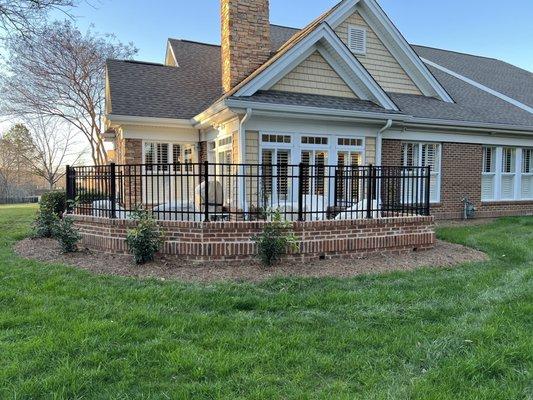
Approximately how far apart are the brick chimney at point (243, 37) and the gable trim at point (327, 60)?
1343 millimetres

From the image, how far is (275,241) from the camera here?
20.1 feet

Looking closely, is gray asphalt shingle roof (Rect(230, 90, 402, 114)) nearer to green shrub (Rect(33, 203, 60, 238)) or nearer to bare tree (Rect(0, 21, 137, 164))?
green shrub (Rect(33, 203, 60, 238))

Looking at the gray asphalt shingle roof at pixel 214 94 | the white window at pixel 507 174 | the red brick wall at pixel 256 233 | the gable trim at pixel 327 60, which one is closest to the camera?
the red brick wall at pixel 256 233

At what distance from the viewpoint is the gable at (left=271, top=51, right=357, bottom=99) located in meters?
9.84

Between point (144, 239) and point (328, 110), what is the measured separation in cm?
528

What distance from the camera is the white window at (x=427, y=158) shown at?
39.9 feet

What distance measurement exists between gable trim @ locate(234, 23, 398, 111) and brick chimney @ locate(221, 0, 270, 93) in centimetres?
134

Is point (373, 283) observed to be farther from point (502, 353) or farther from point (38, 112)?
point (38, 112)

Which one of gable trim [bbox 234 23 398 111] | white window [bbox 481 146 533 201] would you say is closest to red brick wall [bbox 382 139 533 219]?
white window [bbox 481 146 533 201]

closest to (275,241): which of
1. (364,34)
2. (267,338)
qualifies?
(267,338)

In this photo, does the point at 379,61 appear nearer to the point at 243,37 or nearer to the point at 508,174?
the point at 243,37

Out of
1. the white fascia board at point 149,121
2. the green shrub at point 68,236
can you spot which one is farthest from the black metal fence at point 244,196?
the white fascia board at point 149,121

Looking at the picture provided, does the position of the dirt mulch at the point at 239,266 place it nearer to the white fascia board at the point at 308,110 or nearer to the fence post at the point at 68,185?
the fence post at the point at 68,185

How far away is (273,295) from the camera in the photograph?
484 centimetres
